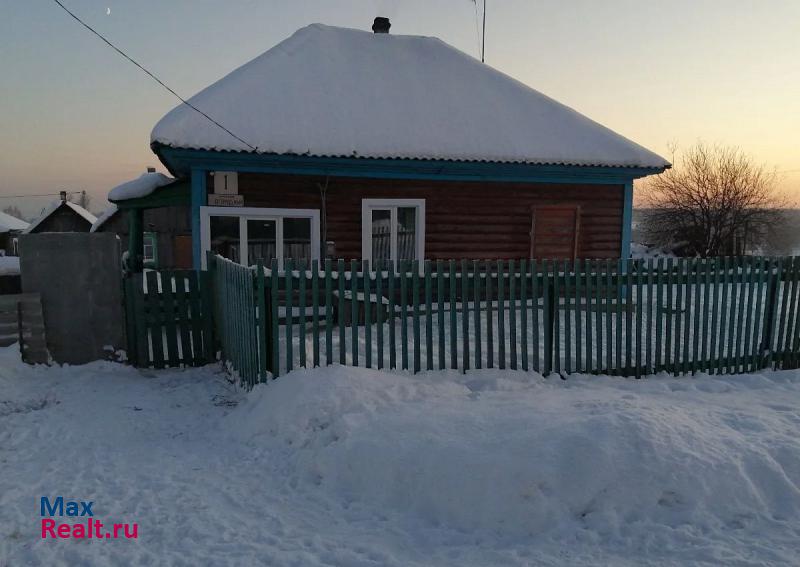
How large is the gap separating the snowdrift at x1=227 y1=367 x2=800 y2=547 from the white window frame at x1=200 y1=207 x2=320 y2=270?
5546mm

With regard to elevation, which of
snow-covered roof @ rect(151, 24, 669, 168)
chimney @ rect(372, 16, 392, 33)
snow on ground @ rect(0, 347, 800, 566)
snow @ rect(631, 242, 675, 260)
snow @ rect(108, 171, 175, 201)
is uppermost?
chimney @ rect(372, 16, 392, 33)

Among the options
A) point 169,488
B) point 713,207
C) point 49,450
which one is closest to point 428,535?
point 169,488

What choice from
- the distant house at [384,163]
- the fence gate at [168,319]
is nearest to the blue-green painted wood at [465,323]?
the fence gate at [168,319]

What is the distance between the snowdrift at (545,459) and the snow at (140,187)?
31.3 ft

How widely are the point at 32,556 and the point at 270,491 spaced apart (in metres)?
1.38

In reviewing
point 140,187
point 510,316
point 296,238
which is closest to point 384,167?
point 296,238

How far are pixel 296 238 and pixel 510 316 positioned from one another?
5.60 m

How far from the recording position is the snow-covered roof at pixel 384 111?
33.2 ft

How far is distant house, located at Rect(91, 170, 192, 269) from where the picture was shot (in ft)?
42.7

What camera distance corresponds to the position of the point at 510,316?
6.26 meters

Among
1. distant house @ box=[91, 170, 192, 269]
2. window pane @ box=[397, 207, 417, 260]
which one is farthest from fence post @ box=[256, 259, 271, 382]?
distant house @ box=[91, 170, 192, 269]

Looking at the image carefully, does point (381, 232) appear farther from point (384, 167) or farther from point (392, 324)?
point (392, 324)

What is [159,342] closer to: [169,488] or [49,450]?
[49,450]

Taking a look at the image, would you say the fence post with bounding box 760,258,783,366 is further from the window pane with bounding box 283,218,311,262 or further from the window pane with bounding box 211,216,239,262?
the window pane with bounding box 211,216,239,262
